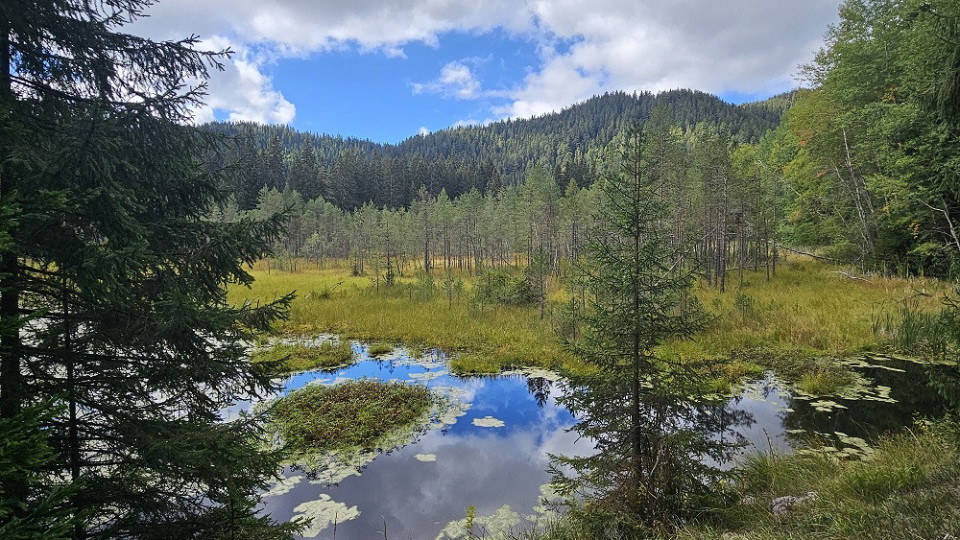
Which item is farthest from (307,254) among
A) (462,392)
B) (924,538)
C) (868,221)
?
(924,538)

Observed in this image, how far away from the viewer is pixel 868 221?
2177 centimetres

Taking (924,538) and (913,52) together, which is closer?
(924,538)

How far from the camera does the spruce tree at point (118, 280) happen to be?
3057 millimetres

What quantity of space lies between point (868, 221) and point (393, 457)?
26.7 m

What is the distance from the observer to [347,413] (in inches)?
376

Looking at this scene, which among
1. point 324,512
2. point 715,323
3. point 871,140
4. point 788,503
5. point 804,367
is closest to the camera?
point 788,503

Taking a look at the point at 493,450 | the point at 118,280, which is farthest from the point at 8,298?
the point at 493,450

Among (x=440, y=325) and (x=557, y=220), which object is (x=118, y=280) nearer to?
(x=440, y=325)

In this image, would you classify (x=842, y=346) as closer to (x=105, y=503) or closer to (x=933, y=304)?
(x=933, y=304)

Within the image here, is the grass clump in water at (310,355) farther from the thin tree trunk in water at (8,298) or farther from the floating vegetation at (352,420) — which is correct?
the thin tree trunk in water at (8,298)

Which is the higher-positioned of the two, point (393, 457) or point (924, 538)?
point (924, 538)

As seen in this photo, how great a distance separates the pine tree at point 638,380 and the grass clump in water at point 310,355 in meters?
10.5

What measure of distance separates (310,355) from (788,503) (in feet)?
44.5

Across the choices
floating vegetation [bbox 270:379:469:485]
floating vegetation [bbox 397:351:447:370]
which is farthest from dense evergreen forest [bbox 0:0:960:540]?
floating vegetation [bbox 397:351:447:370]
